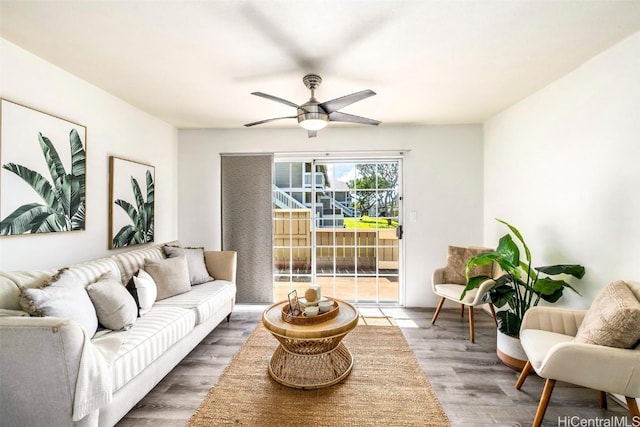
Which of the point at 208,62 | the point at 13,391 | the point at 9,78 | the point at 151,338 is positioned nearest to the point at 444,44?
the point at 208,62

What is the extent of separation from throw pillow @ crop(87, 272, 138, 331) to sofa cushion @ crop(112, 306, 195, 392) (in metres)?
0.09

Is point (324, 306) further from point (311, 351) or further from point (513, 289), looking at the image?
point (513, 289)

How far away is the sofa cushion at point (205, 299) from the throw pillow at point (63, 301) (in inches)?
26.9

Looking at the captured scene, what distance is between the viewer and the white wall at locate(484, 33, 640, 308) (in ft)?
6.10

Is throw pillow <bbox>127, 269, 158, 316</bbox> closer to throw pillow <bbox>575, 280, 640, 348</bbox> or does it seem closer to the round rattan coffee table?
the round rattan coffee table

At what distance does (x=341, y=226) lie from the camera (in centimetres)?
400

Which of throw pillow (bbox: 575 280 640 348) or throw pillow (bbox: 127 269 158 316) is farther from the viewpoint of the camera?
throw pillow (bbox: 127 269 158 316)

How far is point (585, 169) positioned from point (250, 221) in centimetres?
348

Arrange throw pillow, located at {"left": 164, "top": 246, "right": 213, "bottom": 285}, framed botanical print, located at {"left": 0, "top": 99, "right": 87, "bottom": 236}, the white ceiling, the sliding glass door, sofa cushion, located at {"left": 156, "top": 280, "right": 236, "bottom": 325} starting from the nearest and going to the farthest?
the white ceiling
framed botanical print, located at {"left": 0, "top": 99, "right": 87, "bottom": 236}
sofa cushion, located at {"left": 156, "top": 280, "right": 236, "bottom": 325}
throw pillow, located at {"left": 164, "top": 246, "right": 213, "bottom": 285}
the sliding glass door

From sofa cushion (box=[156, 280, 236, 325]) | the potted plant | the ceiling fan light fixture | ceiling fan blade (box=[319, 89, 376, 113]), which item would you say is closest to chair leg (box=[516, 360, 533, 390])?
the potted plant

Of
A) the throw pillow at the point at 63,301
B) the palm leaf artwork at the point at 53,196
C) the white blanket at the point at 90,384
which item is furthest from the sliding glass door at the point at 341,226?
the white blanket at the point at 90,384

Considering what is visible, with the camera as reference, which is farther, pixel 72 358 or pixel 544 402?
pixel 544 402

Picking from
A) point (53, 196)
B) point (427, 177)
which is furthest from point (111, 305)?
point (427, 177)

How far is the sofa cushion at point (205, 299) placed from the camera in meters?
2.46
